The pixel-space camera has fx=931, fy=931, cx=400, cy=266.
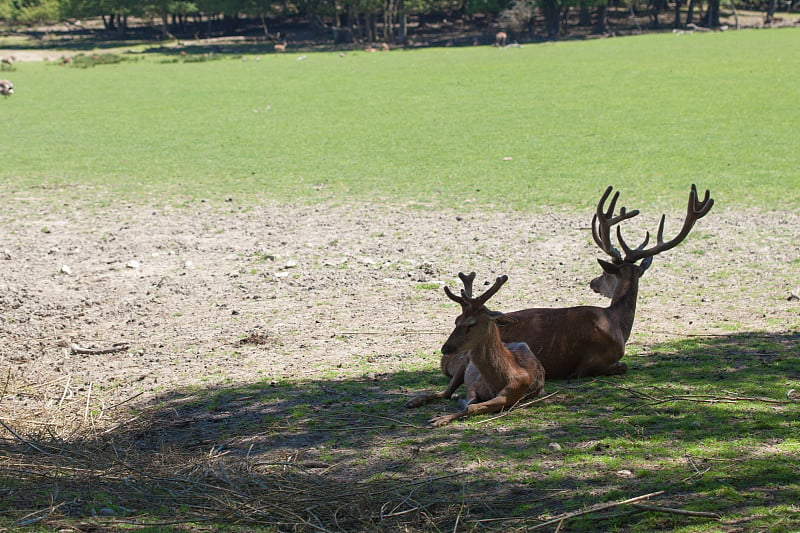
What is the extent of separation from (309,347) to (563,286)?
2.48 meters

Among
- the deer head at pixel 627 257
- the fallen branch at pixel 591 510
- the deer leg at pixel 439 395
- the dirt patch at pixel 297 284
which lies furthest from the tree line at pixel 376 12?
the fallen branch at pixel 591 510

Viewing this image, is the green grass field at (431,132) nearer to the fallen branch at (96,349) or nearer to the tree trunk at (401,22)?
the fallen branch at (96,349)

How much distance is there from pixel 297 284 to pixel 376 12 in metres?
46.8

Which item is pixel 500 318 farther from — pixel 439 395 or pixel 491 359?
pixel 439 395

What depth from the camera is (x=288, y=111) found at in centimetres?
2088

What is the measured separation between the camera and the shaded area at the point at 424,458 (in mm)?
3760

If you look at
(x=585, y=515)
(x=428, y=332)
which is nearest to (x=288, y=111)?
(x=428, y=332)

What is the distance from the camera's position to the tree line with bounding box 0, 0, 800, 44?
52.7m

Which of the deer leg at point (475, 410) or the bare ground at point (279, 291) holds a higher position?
the deer leg at point (475, 410)

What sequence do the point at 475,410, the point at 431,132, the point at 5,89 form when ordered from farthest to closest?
the point at 5,89, the point at 431,132, the point at 475,410

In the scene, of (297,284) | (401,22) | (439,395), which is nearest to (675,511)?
(439,395)

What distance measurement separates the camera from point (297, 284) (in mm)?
8422

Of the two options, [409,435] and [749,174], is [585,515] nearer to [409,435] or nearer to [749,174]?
[409,435]

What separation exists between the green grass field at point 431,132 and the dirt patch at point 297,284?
4.61 ft
